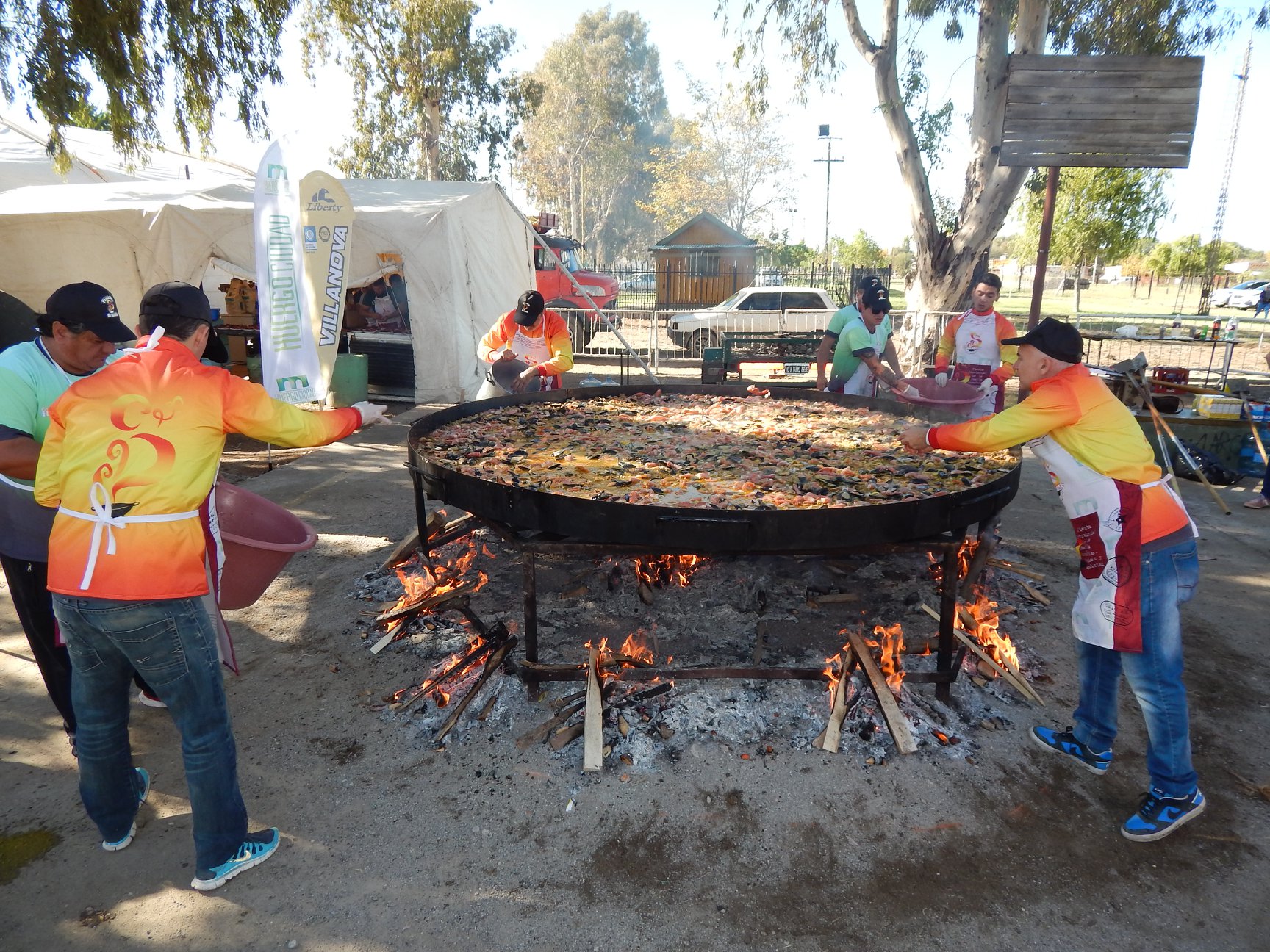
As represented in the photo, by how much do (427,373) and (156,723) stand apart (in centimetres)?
969

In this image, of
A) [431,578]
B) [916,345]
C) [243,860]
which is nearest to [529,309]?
[431,578]

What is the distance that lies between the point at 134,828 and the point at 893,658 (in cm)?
372

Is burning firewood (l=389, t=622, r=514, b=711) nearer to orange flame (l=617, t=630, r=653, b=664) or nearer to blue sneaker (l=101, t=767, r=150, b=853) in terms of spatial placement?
orange flame (l=617, t=630, r=653, b=664)

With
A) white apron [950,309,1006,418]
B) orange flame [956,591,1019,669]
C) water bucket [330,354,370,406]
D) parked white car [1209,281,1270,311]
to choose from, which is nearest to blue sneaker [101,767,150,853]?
orange flame [956,591,1019,669]

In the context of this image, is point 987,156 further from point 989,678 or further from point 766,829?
point 766,829

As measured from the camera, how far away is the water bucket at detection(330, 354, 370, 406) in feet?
39.0

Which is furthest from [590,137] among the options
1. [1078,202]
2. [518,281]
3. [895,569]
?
[895,569]

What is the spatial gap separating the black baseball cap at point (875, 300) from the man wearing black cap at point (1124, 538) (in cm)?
323

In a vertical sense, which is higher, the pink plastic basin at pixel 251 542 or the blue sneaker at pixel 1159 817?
the pink plastic basin at pixel 251 542

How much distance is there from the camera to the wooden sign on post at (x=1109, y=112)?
1134 centimetres

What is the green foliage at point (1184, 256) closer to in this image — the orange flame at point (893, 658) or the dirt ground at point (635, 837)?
the orange flame at point (893, 658)

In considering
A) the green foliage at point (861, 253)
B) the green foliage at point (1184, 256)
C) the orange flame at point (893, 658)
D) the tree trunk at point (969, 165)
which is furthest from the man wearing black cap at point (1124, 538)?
the green foliage at point (861, 253)

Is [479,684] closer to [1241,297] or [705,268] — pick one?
[705,268]

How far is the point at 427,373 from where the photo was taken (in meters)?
13.1
